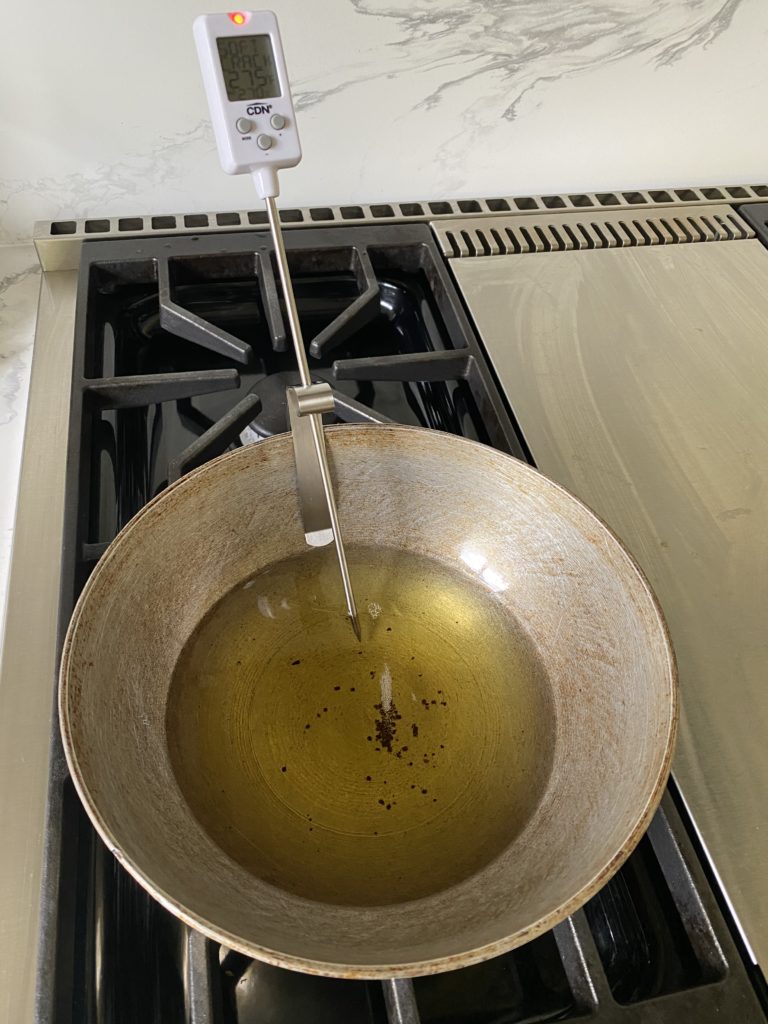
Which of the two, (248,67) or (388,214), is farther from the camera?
(388,214)

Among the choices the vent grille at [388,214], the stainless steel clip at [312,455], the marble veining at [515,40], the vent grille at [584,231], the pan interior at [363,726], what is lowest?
the pan interior at [363,726]

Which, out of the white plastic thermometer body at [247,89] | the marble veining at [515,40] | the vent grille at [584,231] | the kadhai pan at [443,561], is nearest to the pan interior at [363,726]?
the kadhai pan at [443,561]

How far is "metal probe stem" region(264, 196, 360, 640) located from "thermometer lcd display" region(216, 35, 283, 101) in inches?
2.5

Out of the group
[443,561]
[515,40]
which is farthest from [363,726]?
[515,40]

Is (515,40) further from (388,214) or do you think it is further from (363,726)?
(363,726)

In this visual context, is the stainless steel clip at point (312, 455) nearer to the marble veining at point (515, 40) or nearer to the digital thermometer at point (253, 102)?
the digital thermometer at point (253, 102)

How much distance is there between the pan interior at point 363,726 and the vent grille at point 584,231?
1.51 ft

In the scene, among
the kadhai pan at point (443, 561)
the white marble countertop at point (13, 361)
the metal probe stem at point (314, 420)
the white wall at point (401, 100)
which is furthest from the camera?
the white wall at point (401, 100)

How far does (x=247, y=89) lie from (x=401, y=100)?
1.41ft

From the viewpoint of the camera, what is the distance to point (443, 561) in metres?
0.59

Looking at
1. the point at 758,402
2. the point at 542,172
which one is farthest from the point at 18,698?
the point at 542,172

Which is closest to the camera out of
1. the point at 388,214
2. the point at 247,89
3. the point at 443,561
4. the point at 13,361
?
the point at 247,89

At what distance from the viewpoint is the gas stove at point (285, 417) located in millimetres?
415

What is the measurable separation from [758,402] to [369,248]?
0.46 m
